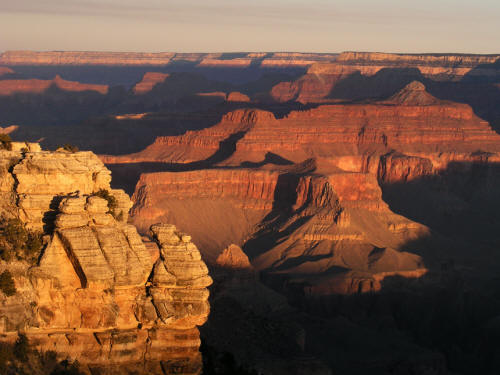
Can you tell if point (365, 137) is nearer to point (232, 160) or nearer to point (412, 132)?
point (412, 132)

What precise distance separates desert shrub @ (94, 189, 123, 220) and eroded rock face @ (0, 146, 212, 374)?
687 mm

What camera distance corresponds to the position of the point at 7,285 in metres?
30.6

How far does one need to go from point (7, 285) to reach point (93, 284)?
254 cm

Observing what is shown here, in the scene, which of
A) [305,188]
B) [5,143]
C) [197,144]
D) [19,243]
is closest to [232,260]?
[305,188]

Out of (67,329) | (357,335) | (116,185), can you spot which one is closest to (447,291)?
(357,335)

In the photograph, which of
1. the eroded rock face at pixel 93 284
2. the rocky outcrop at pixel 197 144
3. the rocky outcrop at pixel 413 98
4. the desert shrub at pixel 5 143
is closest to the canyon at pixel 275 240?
the eroded rock face at pixel 93 284

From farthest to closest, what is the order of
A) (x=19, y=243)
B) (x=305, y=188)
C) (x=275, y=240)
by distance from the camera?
(x=305, y=188), (x=275, y=240), (x=19, y=243)

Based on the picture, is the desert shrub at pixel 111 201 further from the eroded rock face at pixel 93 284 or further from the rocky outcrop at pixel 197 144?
the rocky outcrop at pixel 197 144

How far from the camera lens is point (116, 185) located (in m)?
120

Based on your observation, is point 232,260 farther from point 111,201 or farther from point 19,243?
point 19,243

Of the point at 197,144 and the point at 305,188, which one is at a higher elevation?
the point at 197,144

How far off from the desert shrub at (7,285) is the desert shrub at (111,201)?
4379 mm

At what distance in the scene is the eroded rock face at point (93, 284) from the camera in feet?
101

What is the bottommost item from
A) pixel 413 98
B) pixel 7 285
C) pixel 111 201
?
pixel 7 285
